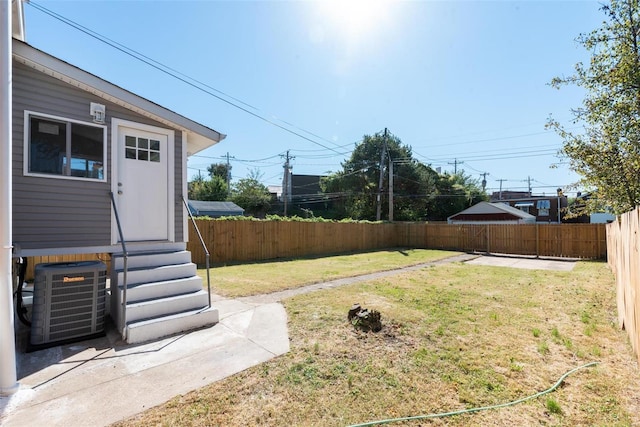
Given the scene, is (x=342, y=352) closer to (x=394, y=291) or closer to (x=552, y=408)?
(x=552, y=408)

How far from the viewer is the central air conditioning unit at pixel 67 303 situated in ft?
11.2

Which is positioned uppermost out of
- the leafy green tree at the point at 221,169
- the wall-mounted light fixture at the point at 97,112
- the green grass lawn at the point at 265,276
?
the leafy green tree at the point at 221,169

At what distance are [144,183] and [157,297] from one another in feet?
6.87

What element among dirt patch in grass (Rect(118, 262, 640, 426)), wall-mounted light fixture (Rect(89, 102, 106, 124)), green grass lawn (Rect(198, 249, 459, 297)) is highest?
wall-mounted light fixture (Rect(89, 102, 106, 124))

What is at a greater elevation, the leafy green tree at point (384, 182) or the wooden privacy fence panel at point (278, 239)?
the leafy green tree at point (384, 182)

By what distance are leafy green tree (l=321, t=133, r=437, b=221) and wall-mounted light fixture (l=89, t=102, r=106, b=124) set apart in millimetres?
22895

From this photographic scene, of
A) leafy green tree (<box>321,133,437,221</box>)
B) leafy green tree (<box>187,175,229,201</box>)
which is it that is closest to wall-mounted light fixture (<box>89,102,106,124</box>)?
leafy green tree (<box>321,133,437,221</box>)

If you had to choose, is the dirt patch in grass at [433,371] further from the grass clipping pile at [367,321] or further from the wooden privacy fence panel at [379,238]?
the wooden privacy fence panel at [379,238]

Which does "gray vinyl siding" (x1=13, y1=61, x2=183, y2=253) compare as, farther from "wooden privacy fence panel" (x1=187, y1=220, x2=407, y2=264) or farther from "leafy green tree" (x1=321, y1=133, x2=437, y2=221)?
"leafy green tree" (x1=321, y1=133, x2=437, y2=221)

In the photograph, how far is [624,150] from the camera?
604 centimetres

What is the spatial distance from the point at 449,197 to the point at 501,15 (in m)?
25.2

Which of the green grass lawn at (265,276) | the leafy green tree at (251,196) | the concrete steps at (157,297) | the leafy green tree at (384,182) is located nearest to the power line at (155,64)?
the concrete steps at (157,297)

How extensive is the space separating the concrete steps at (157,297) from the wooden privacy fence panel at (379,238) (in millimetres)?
5331

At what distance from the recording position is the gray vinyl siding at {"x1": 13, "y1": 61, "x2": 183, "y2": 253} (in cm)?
396
